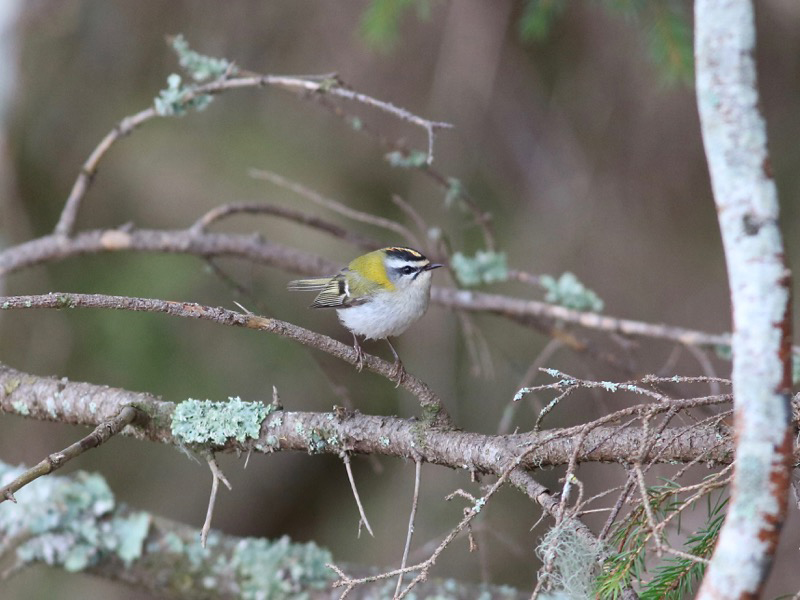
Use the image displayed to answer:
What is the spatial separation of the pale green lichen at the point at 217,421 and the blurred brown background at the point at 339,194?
2.16m

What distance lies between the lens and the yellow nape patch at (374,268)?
11.2 feet

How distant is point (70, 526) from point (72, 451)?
1162 mm

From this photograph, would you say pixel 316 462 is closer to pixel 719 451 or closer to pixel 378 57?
pixel 378 57

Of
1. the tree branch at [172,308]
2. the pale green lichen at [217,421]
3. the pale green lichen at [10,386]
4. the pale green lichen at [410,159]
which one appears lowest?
the pale green lichen at [10,386]

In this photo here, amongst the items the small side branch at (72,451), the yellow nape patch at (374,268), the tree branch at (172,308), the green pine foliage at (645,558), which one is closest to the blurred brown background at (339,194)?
A: the yellow nape patch at (374,268)

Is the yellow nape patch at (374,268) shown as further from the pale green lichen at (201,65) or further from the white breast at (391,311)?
the pale green lichen at (201,65)

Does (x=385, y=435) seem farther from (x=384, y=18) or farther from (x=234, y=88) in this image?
(x=384, y=18)

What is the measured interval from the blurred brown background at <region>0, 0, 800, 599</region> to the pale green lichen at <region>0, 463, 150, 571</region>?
187 centimetres

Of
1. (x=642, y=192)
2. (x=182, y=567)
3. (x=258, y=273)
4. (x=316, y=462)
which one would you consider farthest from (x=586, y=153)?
(x=182, y=567)

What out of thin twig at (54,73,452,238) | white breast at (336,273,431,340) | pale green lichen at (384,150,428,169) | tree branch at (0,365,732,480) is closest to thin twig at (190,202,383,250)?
white breast at (336,273,431,340)

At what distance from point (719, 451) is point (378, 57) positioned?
3.58m

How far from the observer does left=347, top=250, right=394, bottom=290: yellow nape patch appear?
135 inches

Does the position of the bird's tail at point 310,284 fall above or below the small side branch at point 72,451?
above

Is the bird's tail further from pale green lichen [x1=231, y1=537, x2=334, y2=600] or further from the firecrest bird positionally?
pale green lichen [x1=231, y1=537, x2=334, y2=600]
